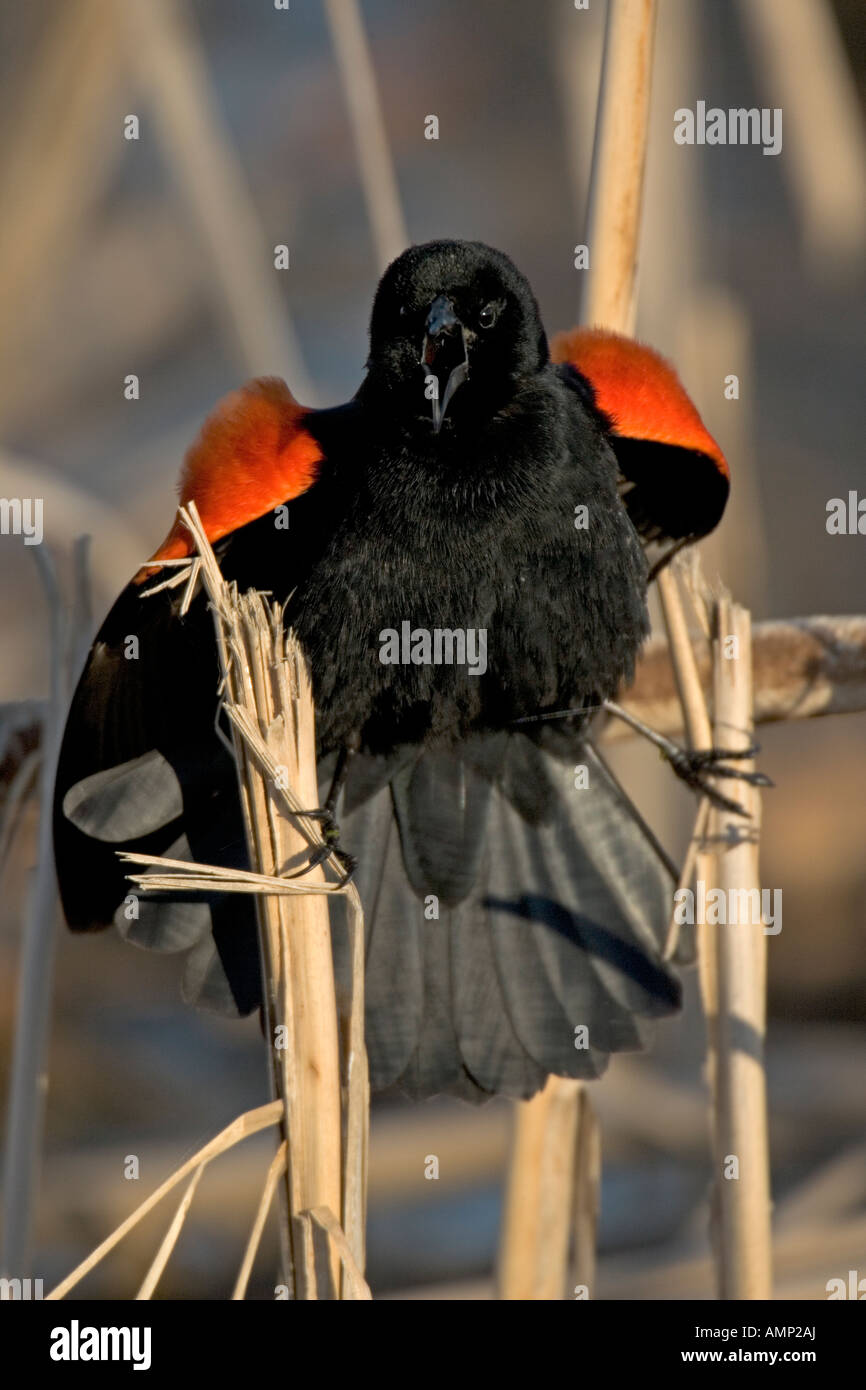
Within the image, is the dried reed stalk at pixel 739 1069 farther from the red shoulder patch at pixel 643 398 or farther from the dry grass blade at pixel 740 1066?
the red shoulder patch at pixel 643 398

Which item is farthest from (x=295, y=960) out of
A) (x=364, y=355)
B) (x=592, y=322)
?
(x=364, y=355)

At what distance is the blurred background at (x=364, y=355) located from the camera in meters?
2.90

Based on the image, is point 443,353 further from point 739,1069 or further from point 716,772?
point 739,1069

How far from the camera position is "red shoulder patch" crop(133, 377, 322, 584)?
203 centimetres

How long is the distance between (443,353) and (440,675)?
0.45 meters

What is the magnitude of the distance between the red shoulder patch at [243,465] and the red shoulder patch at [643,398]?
0.45 m

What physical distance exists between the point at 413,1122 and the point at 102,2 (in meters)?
2.42

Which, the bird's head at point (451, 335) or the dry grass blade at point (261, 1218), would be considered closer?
the dry grass blade at point (261, 1218)

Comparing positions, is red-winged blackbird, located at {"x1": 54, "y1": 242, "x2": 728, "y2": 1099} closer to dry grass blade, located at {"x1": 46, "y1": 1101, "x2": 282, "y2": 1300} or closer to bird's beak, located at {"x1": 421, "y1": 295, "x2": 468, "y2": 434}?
bird's beak, located at {"x1": 421, "y1": 295, "x2": 468, "y2": 434}

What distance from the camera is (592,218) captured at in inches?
75.9

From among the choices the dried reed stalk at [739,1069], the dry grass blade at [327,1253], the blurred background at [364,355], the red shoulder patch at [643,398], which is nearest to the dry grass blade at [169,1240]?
the dry grass blade at [327,1253]

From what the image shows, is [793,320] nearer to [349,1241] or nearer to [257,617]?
[257,617]

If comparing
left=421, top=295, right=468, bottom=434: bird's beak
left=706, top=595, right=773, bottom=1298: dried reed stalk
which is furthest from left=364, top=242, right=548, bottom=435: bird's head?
left=706, top=595, right=773, bottom=1298: dried reed stalk

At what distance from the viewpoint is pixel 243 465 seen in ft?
6.73
